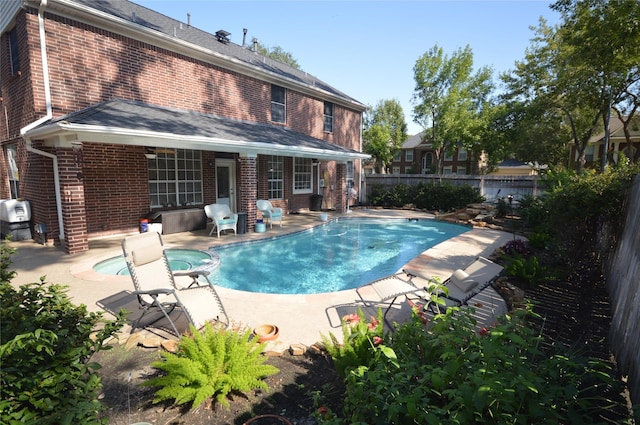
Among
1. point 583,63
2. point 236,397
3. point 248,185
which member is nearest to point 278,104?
point 248,185

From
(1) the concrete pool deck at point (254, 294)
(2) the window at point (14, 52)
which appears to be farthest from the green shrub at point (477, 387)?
(2) the window at point (14, 52)

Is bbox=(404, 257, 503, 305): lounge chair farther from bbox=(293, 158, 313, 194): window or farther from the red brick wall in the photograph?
bbox=(293, 158, 313, 194): window

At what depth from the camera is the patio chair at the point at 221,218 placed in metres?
9.87

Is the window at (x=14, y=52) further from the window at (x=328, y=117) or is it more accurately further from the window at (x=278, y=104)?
the window at (x=328, y=117)

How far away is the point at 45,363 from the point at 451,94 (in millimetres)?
28731

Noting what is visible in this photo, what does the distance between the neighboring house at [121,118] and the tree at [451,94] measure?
53.1ft

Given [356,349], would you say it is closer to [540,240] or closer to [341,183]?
[540,240]

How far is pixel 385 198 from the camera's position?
18797 millimetres

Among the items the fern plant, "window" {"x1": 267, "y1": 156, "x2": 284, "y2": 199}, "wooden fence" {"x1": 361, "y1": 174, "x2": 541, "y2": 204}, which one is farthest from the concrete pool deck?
"wooden fence" {"x1": 361, "y1": 174, "x2": 541, "y2": 204}

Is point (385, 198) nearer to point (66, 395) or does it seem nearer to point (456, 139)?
point (456, 139)

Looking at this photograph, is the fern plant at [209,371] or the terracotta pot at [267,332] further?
the terracotta pot at [267,332]

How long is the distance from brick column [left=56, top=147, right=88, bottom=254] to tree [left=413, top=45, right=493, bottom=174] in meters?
25.1

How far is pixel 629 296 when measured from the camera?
3.25m

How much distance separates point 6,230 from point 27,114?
10.7 feet
